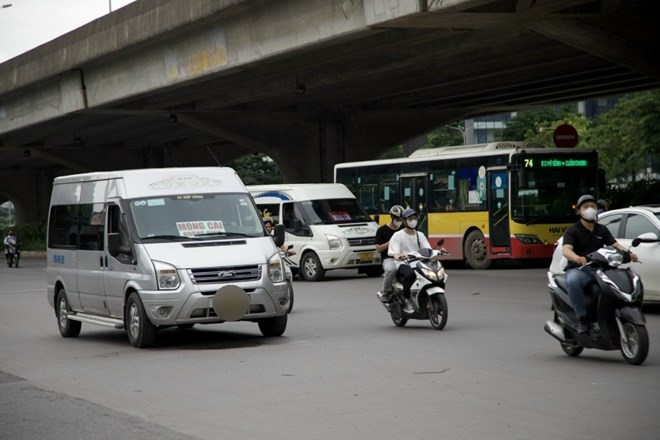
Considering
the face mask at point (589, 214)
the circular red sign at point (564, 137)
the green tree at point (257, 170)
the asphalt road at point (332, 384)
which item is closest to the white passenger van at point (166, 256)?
the asphalt road at point (332, 384)

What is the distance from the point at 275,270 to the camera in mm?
14961

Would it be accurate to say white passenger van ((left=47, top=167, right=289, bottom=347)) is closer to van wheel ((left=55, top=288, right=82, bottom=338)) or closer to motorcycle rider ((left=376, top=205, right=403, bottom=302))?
van wheel ((left=55, top=288, right=82, bottom=338))

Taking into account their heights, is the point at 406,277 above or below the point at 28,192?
below

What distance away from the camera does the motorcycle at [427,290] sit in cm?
1582

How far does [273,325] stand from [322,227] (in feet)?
46.0

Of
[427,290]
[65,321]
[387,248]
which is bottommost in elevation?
[65,321]

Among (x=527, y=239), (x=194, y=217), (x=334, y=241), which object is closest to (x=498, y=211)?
(x=527, y=239)

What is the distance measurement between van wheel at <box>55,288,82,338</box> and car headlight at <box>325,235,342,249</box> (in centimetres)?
1219

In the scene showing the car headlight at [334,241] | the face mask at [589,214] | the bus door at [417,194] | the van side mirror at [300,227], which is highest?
the bus door at [417,194]

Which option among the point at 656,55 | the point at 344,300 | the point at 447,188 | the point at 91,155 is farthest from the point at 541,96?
the point at 91,155

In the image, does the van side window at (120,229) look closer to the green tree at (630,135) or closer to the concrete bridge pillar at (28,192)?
the green tree at (630,135)

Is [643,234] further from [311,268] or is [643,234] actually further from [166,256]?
[311,268]

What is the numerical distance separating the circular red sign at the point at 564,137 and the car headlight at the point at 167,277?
66.0ft

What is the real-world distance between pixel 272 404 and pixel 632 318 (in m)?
3.51
